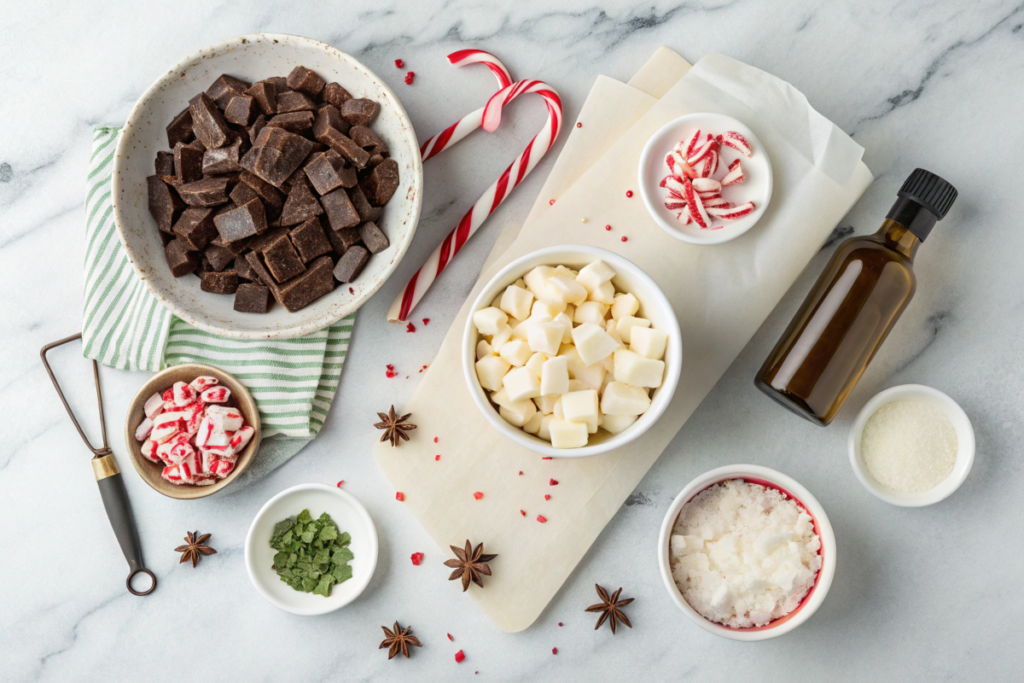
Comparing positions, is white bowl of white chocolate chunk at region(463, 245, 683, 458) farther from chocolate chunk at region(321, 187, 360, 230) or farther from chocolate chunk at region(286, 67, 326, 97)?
chocolate chunk at region(286, 67, 326, 97)

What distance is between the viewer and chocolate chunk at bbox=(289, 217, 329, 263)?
1625mm

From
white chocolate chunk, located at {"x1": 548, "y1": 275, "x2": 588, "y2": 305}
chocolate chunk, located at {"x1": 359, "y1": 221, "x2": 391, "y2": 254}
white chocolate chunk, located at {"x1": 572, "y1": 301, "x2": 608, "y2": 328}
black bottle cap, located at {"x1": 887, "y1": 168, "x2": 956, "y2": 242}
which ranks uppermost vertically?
black bottle cap, located at {"x1": 887, "y1": 168, "x2": 956, "y2": 242}

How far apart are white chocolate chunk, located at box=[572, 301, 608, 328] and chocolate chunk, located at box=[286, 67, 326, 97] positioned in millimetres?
904

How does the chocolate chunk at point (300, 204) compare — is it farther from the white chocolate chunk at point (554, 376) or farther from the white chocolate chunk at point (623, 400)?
the white chocolate chunk at point (623, 400)

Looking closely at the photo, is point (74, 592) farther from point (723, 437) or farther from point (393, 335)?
point (723, 437)

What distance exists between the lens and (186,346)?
5.96 ft

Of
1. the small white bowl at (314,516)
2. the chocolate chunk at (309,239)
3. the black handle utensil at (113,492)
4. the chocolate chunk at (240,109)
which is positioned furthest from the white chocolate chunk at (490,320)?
the black handle utensil at (113,492)

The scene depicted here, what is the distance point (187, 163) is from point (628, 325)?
119 centimetres

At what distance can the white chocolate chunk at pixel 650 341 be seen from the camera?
146 cm

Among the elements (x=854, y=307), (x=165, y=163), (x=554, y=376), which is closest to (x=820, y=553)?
(x=854, y=307)

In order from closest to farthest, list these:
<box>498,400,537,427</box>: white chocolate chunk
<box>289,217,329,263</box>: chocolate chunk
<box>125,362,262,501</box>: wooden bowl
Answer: <box>498,400,537,427</box>: white chocolate chunk
<box>289,217,329,263</box>: chocolate chunk
<box>125,362,262,501</box>: wooden bowl

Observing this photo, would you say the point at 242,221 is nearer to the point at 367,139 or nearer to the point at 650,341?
the point at 367,139

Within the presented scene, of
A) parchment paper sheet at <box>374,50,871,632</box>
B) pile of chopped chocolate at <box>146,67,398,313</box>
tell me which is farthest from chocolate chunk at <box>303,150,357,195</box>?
parchment paper sheet at <box>374,50,871,632</box>

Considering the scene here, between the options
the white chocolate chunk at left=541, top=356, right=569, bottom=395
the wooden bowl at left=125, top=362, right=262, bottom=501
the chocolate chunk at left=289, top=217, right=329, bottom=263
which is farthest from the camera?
the wooden bowl at left=125, top=362, right=262, bottom=501
